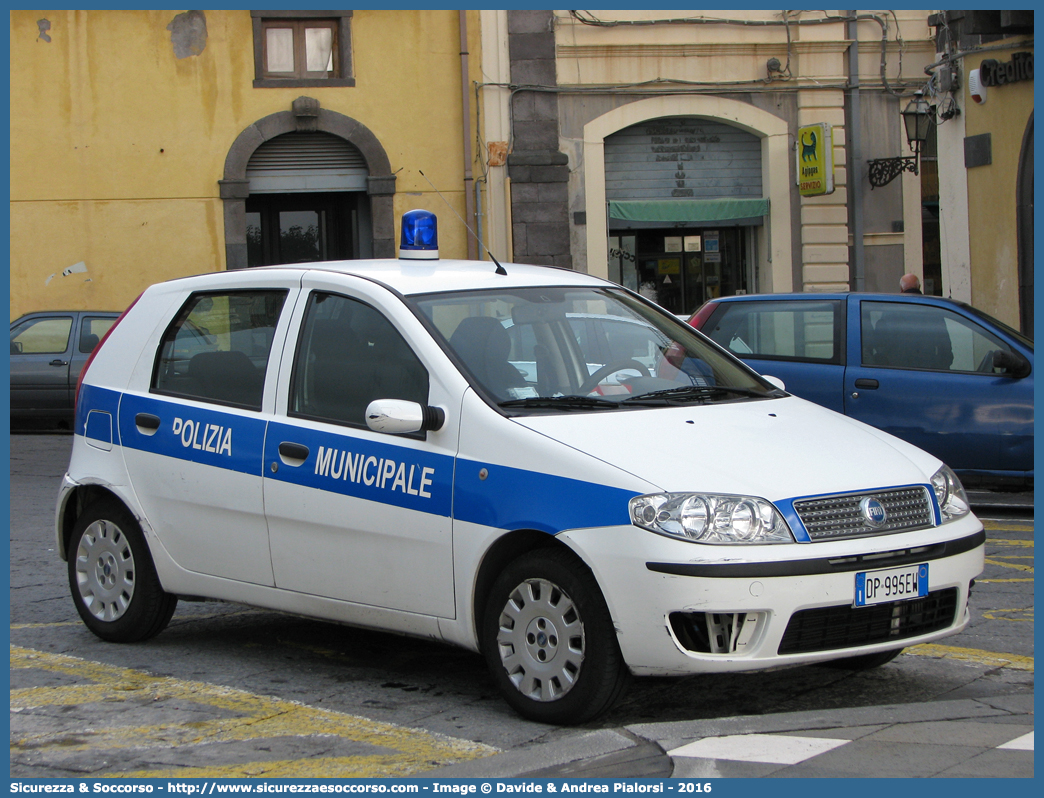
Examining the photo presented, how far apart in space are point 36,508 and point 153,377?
4.97 meters

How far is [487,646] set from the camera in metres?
4.66

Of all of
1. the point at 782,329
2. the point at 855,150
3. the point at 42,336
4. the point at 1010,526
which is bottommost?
the point at 1010,526

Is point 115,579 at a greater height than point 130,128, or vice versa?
point 130,128

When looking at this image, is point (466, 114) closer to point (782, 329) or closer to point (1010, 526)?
point (782, 329)

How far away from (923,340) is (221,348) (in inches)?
225

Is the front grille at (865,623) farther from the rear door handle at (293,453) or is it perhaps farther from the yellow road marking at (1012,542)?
the yellow road marking at (1012,542)

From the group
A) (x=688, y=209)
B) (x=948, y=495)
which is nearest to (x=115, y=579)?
(x=948, y=495)

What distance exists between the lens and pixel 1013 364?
30.4 ft

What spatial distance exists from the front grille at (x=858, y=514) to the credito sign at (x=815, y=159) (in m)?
17.4

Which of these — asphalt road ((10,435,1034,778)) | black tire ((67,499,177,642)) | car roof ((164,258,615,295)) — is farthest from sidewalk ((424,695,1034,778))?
black tire ((67,499,177,642))

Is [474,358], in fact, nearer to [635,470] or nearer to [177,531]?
[635,470]

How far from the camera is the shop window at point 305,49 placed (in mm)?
21234

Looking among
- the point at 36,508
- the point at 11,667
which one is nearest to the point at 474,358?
the point at 11,667

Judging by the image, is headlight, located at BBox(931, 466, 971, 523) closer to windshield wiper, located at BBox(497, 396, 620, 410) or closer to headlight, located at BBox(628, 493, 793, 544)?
headlight, located at BBox(628, 493, 793, 544)
